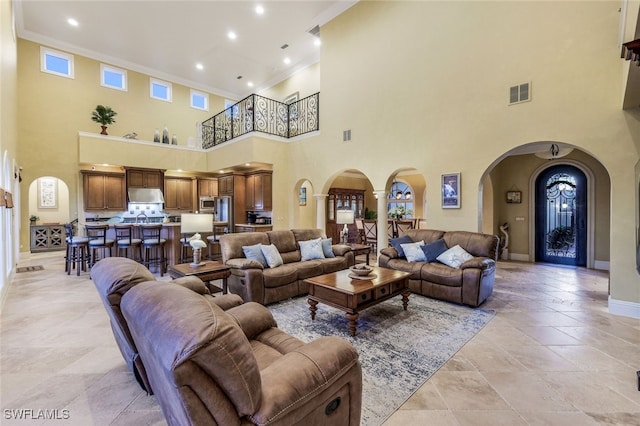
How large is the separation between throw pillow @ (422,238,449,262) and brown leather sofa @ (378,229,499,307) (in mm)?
114

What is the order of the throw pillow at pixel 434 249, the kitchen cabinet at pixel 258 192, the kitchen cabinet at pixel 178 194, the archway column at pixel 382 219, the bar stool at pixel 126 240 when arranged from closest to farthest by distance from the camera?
the throw pillow at pixel 434 249, the bar stool at pixel 126 240, the archway column at pixel 382 219, the kitchen cabinet at pixel 258 192, the kitchen cabinet at pixel 178 194

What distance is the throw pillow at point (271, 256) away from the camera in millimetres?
4539

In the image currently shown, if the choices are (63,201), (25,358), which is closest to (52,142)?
(63,201)

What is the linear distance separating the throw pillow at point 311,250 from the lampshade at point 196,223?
1.79 m

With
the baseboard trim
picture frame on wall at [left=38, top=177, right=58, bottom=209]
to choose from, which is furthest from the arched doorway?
picture frame on wall at [left=38, top=177, right=58, bottom=209]

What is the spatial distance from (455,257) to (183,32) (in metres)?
9.05

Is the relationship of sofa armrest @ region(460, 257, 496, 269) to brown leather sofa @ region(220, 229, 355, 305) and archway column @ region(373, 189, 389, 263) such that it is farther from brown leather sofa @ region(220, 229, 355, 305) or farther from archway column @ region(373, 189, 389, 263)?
archway column @ region(373, 189, 389, 263)

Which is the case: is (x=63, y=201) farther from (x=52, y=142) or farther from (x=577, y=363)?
(x=577, y=363)

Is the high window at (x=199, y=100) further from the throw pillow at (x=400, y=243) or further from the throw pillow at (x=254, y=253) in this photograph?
the throw pillow at (x=400, y=243)

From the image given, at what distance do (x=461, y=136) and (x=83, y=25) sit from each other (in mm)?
10037

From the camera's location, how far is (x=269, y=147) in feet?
26.9

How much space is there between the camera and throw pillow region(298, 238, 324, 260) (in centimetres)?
516

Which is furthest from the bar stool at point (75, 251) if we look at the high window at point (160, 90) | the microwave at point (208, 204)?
the high window at point (160, 90)

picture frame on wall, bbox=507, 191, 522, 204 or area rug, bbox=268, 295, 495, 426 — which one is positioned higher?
picture frame on wall, bbox=507, 191, 522, 204
